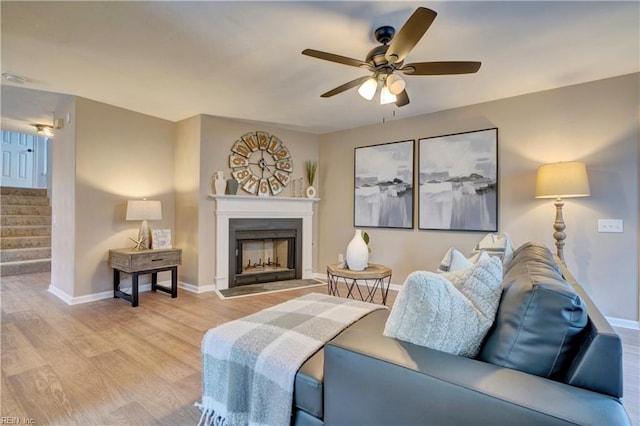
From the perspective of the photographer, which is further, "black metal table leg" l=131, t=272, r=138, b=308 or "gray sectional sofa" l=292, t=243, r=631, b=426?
"black metal table leg" l=131, t=272, r=138, b=308

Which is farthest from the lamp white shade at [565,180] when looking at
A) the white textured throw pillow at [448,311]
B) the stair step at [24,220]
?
the stair step at [24,220]

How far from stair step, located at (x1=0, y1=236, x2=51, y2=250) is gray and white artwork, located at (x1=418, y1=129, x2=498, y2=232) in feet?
22.1

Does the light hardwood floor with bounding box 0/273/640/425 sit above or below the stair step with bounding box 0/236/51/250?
below

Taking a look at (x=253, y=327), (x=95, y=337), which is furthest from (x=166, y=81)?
(x=253, y=327)

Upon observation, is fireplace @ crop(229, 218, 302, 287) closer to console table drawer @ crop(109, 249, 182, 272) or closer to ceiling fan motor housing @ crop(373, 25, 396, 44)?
console table drawer @ crop(109, 249, 182, 272)

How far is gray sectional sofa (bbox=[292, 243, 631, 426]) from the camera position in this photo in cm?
80

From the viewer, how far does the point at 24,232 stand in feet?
19.1

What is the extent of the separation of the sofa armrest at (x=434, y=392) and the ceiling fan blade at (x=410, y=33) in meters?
1.58

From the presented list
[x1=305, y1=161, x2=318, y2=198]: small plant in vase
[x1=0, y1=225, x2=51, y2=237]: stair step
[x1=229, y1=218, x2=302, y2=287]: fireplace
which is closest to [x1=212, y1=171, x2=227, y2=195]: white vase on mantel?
[x1=229, y1=218, x2=302, y2=287]: fireplace

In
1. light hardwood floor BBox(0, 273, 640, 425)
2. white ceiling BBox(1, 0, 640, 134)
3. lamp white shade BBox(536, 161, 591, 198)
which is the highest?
white ceiling BBox(1, 0, 640, 134)

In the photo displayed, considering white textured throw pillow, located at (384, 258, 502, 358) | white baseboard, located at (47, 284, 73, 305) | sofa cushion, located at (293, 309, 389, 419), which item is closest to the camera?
white textured throw pillow, located at (384, 258, 502, 358)

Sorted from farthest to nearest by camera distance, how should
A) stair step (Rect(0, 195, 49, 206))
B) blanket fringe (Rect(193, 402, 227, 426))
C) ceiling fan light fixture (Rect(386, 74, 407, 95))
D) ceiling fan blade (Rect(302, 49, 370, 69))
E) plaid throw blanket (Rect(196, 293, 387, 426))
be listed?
1. stair step (Rect(0, 195, 49, 206))
2. ceiling fan light fixture (Rect(386, 74, 407, 95))
3. ceiling fan blade (Rect(302, 49, 370, 69))
4. blanket fringe (Rect(193, 402, 227, 426))
5. plaid throw blanket (Rect(196, 293, 387, 426))

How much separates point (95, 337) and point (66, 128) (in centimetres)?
269

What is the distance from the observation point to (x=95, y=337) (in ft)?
8.86
